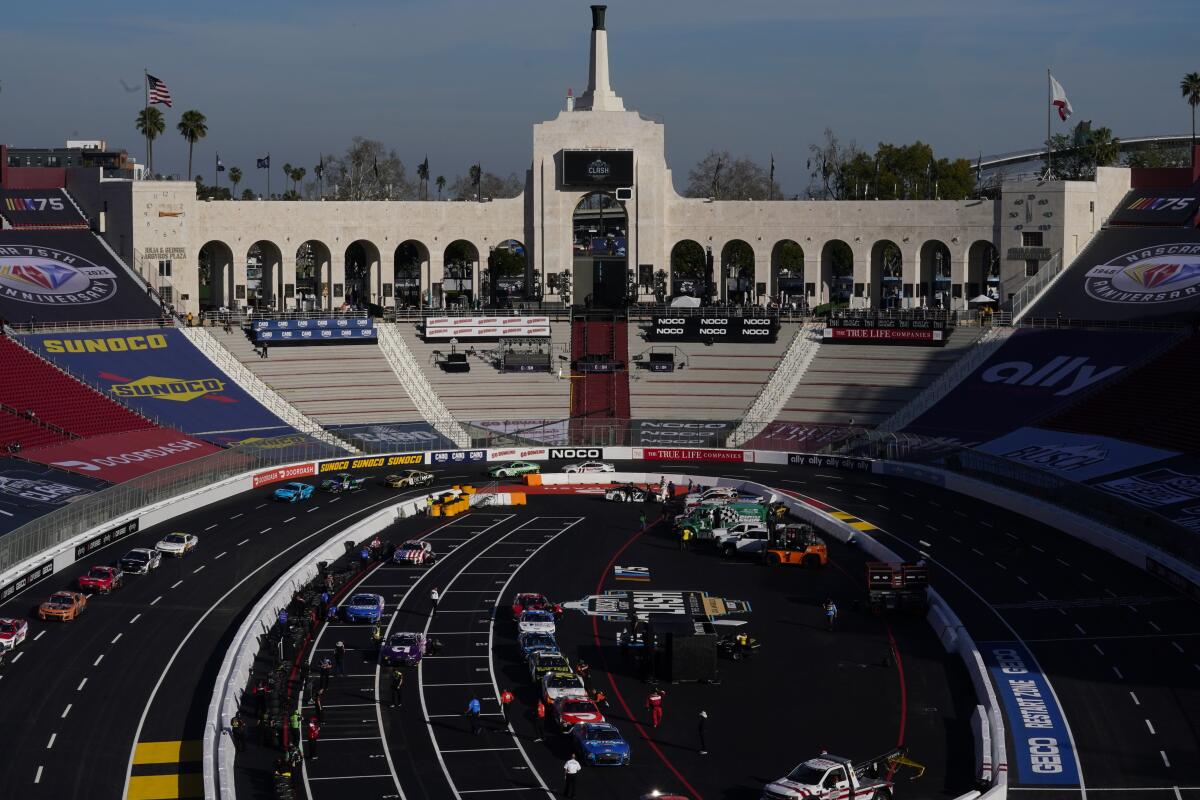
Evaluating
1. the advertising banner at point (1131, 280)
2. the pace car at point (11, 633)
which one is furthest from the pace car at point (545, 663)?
the advertising banner at point (1131, 280)

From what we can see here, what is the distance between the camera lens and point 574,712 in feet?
159

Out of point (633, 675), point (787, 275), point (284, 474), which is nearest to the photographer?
point (633, 675)

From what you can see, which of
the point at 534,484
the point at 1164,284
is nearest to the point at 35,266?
the point at 534,484

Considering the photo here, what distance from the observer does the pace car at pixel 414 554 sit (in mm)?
70188

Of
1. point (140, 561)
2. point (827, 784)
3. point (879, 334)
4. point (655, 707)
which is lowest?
point (827, 784)

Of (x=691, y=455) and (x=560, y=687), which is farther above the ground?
(x=691, y=455)

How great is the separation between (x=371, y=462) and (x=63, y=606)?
1420 inches

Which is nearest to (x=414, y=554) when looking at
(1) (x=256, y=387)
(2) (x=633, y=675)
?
(2) (x=633, y=675)

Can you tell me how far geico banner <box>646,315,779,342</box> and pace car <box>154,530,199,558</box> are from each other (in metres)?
51.3

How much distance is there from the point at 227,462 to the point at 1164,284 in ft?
210

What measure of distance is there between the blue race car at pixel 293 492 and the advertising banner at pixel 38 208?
43.3 m

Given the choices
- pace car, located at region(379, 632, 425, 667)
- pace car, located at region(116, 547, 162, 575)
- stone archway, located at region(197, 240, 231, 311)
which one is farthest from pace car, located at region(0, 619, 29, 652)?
stone archway, located at region(197, 240, 231, 311)

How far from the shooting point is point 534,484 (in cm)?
9025

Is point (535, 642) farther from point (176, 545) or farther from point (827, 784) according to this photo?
point (176, 545)
